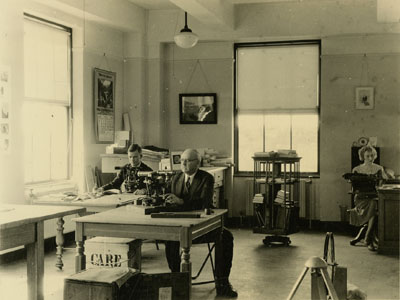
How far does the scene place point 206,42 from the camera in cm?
1025

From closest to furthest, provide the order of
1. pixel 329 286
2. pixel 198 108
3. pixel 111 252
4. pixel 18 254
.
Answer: pixel 329 286 < pixel 111 252 < pixel 18 254 < pixel 198 108

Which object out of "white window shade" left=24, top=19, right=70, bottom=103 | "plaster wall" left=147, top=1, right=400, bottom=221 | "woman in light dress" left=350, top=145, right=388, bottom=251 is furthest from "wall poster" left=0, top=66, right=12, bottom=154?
"woman in light dress" left=350, top=145, right=388, bottom=251

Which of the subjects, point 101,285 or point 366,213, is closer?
point 101,285

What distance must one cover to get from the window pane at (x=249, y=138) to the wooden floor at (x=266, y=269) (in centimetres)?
178

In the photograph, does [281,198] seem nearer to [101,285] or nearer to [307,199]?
[307,199]

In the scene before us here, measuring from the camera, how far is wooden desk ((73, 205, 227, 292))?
15.6 feet

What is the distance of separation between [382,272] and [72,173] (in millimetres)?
4702

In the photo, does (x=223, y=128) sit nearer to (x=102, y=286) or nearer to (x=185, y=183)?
(x=185, y=183)

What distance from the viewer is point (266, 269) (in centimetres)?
680

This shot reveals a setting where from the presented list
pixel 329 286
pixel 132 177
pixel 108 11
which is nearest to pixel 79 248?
pixel 132 177

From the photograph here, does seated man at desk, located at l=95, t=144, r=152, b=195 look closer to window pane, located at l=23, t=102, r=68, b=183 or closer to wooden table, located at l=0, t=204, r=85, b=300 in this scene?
window pane, located at l=23, t=102, r=68, b=183

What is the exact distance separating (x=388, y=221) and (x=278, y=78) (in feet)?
11.2

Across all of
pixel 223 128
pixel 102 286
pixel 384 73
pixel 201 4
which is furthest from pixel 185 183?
pixel 384 73

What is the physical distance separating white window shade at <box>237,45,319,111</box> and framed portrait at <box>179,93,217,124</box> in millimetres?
488
